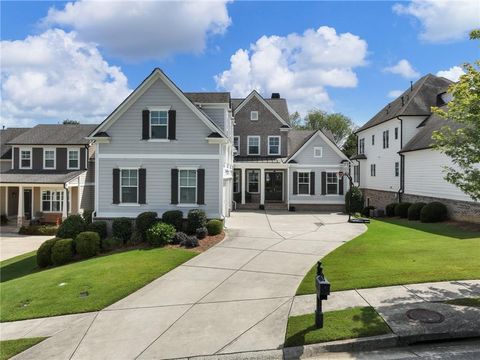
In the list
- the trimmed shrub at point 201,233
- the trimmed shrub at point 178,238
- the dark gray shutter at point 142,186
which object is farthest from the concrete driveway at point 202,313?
the dark gray shutter at point 142,186

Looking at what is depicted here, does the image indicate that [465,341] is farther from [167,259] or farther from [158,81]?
[158,81]

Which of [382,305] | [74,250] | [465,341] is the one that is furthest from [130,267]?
[465,341]

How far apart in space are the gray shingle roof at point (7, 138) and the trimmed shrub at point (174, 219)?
73.3ft

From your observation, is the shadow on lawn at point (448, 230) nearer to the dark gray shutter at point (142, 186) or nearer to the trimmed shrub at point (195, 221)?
the trimmed shrub at point (195, 221)

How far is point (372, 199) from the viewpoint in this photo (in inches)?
1288

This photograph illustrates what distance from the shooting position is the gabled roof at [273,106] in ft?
101

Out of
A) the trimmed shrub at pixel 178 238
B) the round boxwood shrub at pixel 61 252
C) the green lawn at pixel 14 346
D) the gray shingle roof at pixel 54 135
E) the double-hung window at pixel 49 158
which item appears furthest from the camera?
the double-hung window at pixel 49 158

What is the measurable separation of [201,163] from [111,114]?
5110 millimetres

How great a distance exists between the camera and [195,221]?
632 inches

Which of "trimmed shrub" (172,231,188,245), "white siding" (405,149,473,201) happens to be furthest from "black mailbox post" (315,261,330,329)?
"white siding" (405,149,473,201)

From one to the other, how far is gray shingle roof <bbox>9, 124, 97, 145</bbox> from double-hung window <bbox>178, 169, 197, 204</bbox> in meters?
15.6

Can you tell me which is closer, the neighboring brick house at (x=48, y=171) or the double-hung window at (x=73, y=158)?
the neighboring brick house at (x=48, y=171)

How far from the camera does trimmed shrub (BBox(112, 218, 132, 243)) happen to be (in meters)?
16.2

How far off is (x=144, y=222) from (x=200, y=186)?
322 centimetres
